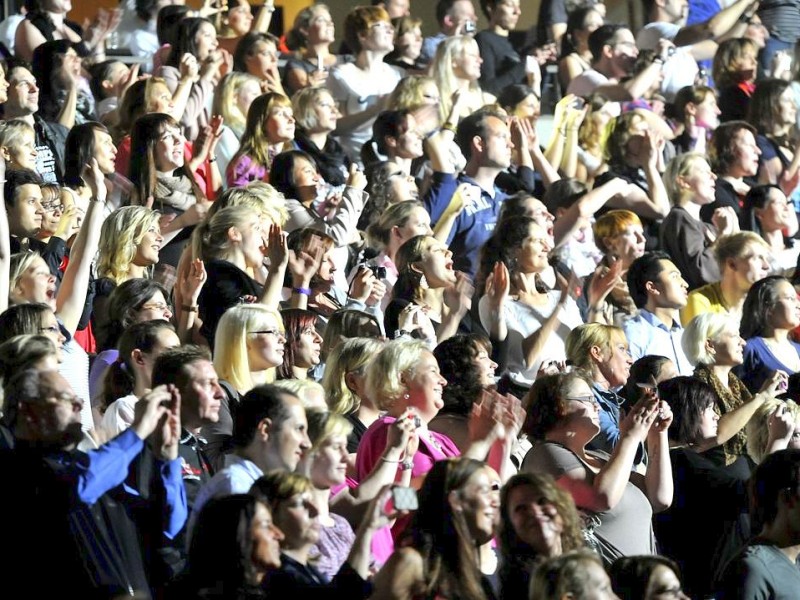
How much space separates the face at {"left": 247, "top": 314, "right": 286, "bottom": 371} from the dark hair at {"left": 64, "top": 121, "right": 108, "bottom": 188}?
1927 millimetres

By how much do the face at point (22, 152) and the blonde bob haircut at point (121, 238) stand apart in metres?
0.81

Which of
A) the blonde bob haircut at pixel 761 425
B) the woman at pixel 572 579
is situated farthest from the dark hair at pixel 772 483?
the blonde bob haircut at pixel 761 425

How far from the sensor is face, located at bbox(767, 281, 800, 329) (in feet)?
28.1

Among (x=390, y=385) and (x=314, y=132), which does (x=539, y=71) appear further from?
(x=390, y=385)

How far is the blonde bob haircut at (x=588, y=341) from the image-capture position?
768 cm

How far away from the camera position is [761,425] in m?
6.98

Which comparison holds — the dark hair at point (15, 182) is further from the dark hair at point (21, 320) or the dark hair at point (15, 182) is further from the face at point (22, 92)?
the dark hair at point (21, 320)

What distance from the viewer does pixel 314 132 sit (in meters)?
9.92

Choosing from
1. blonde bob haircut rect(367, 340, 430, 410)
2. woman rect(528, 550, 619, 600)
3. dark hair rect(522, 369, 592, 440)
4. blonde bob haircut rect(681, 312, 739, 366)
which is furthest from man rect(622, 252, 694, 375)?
woman rect(528, 550, 619, 600)

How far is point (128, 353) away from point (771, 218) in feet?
16.3

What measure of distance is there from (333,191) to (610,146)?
2365 millimetres

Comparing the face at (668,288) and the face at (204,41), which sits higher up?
the face at (204,41)

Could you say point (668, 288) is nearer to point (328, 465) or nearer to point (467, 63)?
point (467, 63)

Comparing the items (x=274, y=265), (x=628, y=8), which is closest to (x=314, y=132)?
(x=274, y=265)
